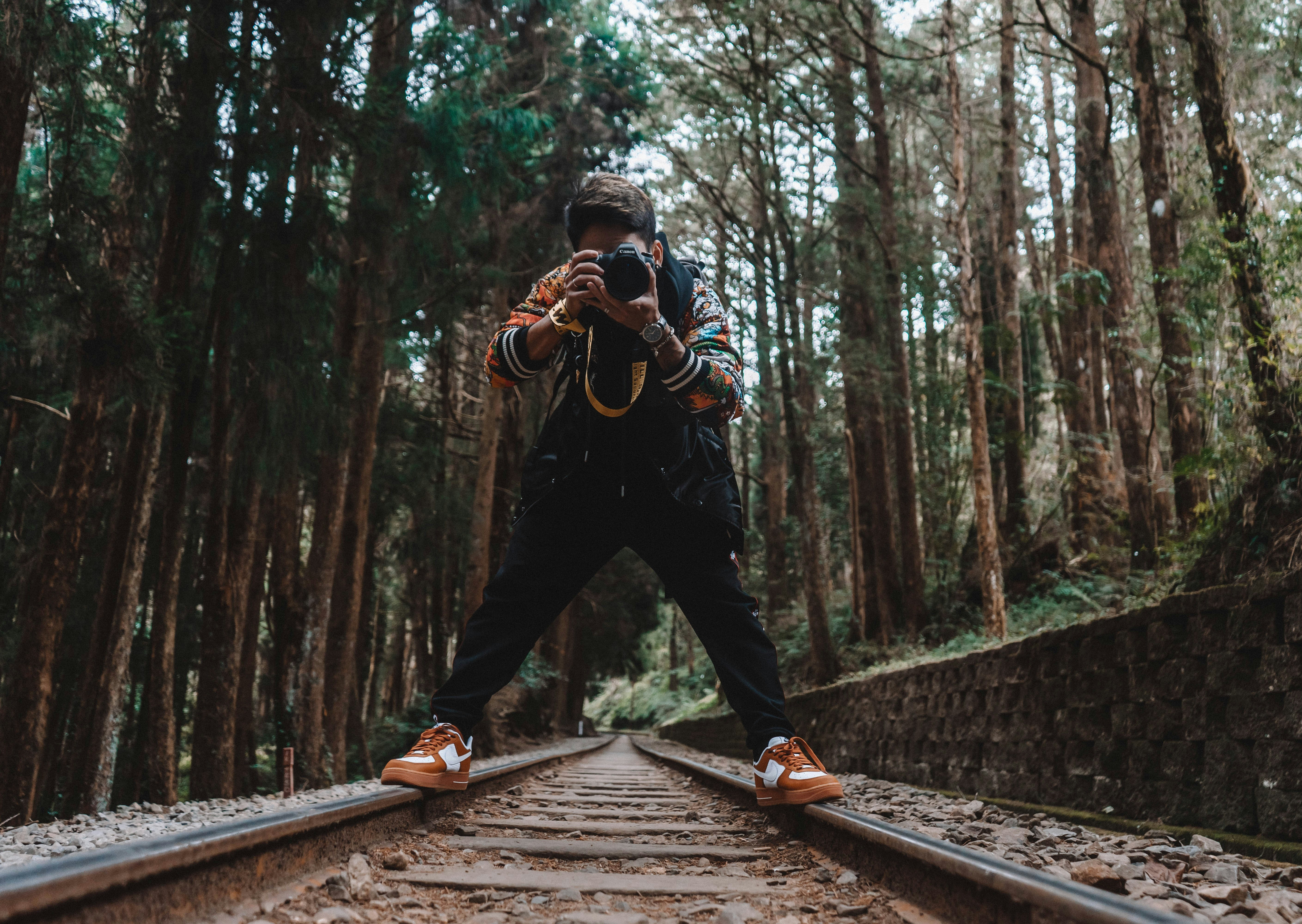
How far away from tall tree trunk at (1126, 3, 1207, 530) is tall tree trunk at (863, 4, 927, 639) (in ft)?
15.4

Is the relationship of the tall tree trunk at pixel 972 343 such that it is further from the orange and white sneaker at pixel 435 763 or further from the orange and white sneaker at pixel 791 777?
the orange and white sneaker at pixel 435 763

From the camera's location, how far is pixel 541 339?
292 cm

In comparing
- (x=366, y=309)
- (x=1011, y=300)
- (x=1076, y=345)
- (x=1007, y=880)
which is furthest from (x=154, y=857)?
(x=1011, y=300)

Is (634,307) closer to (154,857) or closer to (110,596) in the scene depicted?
(154,857)

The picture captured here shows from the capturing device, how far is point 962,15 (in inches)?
527

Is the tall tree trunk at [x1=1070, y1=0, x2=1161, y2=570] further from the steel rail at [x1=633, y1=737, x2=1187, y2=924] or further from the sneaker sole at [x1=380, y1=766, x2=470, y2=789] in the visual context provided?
the sneaker sole at [x1=380, y1=766, x2=470, y2=789]

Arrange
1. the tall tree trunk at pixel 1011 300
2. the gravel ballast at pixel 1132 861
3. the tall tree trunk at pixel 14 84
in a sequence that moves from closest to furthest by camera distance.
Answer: the gravel ballast at pixel 1132 861
the tall tree trunk at pixel 14 84
the tall tree trunk at pixel 1011 300

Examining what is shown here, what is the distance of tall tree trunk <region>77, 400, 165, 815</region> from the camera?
7.82 m

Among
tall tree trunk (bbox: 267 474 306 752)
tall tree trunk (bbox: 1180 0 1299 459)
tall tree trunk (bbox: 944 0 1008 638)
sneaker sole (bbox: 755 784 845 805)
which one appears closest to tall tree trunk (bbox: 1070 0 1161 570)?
tall tree trunk (bbox: 944 0 1008 638)

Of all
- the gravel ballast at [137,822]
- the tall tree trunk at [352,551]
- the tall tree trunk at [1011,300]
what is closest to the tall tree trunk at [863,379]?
the tall tree trunk at [1011,300]

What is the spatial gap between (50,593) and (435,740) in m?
5.90

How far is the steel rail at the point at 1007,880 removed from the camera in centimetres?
119

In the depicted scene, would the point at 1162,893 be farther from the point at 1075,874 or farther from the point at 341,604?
the point at 341,604

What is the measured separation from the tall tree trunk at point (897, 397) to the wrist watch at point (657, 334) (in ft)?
38.2
